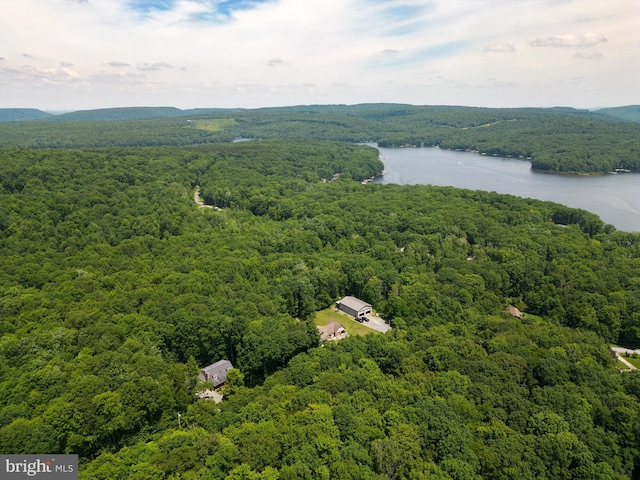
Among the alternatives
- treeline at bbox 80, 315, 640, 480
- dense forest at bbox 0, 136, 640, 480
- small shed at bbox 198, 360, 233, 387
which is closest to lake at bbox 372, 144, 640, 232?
dense forest at bbox 0, 136, 640, 480

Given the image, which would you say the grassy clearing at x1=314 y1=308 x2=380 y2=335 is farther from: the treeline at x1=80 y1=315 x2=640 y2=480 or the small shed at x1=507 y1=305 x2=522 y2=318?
the small shed at x1=507 y1=305 x2=522 y2=318

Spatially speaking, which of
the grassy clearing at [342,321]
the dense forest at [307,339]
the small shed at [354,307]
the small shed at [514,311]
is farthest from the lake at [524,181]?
the grassy clearing at [342,321]

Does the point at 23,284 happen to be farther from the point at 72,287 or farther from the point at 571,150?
the point at 571,150

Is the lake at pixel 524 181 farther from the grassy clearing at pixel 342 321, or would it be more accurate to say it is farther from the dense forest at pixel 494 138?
the grassy clearing at pixel 342 321

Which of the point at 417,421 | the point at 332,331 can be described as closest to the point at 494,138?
the point at 332,331

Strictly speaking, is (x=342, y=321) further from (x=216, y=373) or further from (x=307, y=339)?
(x=216, y=373)

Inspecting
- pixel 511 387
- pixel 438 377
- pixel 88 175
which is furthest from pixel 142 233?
pixel 511 387
